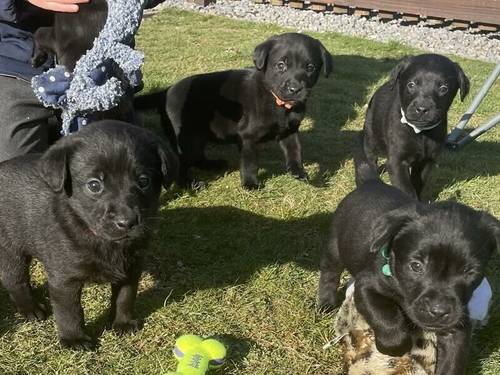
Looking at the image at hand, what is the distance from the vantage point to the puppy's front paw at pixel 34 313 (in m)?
3.25

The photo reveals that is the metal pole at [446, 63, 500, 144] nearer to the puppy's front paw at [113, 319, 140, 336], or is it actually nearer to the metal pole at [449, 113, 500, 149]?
the metal pole at [449, 113, 500, 149]

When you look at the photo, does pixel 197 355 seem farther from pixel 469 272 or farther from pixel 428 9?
pixel 428 9

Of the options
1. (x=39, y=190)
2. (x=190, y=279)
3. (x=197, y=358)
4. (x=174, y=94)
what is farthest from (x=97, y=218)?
(x=174, y=94)

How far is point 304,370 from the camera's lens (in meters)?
3.04

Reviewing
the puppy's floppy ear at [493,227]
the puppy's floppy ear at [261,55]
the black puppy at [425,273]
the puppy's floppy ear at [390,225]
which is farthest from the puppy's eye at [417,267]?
the puppy's floppy ear at [261,55]

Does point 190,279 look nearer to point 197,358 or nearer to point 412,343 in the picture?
point 197,358

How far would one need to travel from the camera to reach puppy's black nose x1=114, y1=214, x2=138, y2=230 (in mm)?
2635

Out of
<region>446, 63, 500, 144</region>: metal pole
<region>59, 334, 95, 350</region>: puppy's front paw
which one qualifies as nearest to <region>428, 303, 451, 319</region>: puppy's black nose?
<region>59, 334, 95, 350</region>: puppy's front paw

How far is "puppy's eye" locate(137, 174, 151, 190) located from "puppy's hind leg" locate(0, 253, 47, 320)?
0.84 meters

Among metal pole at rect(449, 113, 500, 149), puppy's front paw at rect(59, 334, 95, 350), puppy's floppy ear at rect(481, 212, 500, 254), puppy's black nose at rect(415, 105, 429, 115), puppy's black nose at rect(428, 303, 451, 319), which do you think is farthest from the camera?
metal pole at rect(449, 113, 500, 149)

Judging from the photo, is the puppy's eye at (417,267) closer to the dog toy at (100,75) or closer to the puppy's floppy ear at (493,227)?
the puppy's floppy ear at (493,227)

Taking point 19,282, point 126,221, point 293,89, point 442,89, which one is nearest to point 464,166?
point 442,89

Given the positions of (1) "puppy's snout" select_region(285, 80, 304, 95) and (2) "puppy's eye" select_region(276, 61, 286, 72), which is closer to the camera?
(1) "puppy's snout" select_region(285, 80, 304, 95)

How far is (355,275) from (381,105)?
2.51 m
